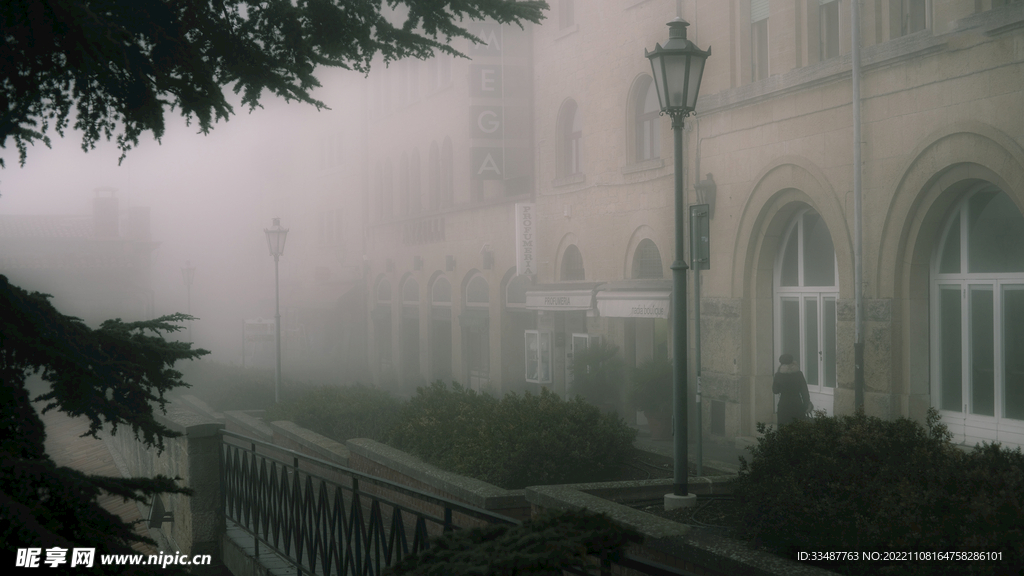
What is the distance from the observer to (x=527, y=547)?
2414 mm

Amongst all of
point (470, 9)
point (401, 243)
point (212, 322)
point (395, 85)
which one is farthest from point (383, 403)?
point (212, 322)

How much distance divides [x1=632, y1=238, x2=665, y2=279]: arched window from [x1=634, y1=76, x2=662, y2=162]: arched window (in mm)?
1855

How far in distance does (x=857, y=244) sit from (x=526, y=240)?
11.2 meters

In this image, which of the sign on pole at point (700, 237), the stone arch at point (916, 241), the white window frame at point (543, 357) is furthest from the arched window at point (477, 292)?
the sign on pole at point (700, 237)

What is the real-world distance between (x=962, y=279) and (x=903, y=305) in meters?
0.84

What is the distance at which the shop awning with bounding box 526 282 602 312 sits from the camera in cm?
2006

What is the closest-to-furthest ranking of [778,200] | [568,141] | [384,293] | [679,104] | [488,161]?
[679,104] → [778,200] → [568,141] → [488,161] → [384,293]

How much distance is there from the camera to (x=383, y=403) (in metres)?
13.8

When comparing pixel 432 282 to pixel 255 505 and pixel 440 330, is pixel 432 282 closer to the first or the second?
pixel 440 330

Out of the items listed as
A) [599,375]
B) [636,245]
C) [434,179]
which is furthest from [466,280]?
[599,375]

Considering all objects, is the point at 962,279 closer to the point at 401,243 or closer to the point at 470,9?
the point at 470,9

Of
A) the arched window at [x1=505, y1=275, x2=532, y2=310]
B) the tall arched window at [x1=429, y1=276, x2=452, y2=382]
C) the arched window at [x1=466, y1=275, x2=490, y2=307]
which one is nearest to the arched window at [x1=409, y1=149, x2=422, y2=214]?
the tall arched window at [x1=429, y1=276, x2=452, y2=382]

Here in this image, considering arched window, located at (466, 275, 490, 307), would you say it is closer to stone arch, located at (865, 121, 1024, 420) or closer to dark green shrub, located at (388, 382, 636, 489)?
stone arch, located at (865, 121, 1024, 420)

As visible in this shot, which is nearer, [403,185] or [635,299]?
[635,299]
